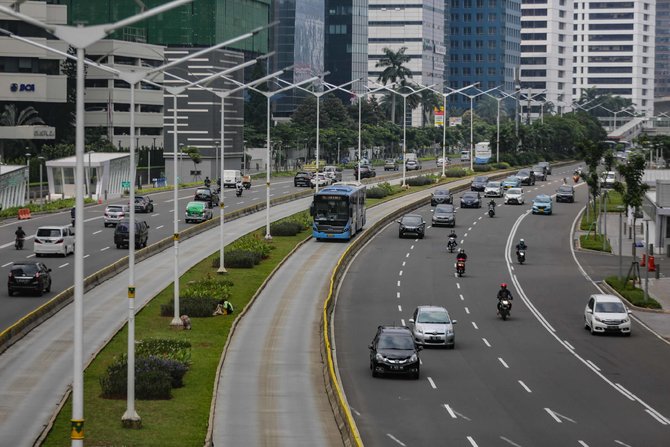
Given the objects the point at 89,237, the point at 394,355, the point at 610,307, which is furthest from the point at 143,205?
the point at 394,355

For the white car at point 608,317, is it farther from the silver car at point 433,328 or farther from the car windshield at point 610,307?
the silver car at point 433,328

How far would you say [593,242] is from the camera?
297ft

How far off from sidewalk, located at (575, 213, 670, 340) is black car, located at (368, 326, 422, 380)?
16.3 metres

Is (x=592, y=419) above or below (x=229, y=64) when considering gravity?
below

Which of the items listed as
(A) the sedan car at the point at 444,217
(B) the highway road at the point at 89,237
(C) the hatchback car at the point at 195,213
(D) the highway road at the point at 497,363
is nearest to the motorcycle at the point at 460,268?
(D) the highway road at the point at 497,363

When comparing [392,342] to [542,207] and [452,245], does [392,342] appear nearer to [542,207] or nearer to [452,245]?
[452,245]

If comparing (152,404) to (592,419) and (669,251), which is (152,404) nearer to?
(592,419)

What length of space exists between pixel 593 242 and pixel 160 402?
189ft

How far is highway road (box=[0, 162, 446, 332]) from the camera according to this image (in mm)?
57875

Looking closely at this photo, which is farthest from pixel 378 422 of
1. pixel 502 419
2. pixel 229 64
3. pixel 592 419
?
pixel 229 64

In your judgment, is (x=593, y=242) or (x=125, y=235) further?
(x=593, y=242)

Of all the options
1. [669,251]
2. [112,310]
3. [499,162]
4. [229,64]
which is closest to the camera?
[112,310]

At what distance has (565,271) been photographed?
254 ft

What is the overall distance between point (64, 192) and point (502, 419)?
86325 millimetres
